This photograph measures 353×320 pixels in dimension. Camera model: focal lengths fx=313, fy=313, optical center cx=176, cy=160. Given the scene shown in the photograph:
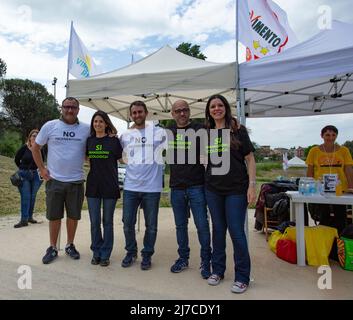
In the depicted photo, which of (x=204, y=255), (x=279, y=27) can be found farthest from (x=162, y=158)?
(x=279, y=27)

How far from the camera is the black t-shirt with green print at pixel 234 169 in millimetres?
2740

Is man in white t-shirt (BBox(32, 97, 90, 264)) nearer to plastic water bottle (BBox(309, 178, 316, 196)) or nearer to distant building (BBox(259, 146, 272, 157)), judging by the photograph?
plastic water bottle (BBox(309, 178, 316, 196))

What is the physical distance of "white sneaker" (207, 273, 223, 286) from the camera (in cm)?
294

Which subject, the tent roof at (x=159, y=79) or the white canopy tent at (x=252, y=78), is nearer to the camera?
the white canopy tent at (x=252, y=78)

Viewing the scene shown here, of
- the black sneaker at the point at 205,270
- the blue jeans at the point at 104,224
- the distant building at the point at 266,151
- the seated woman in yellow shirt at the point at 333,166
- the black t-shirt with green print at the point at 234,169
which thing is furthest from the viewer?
the distant building at the point at 266,151

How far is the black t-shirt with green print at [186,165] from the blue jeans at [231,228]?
220 millimetres

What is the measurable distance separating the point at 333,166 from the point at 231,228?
211cm

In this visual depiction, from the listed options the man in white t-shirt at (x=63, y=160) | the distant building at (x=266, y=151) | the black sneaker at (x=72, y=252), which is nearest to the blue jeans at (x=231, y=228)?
the man in white t-shirt at (x=63, y=160)

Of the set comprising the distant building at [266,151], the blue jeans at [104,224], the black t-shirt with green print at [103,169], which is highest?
the distant building at [266,151]

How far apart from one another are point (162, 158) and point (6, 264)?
2.15 metres

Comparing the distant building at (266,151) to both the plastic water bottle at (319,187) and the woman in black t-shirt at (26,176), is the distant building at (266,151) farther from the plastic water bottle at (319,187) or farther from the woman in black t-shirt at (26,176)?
Result: the plastic water bottle at (319,187)

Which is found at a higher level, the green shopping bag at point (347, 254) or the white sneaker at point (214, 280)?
the green shopping bag at point (347, 254)

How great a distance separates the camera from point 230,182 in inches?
Answer: 108
